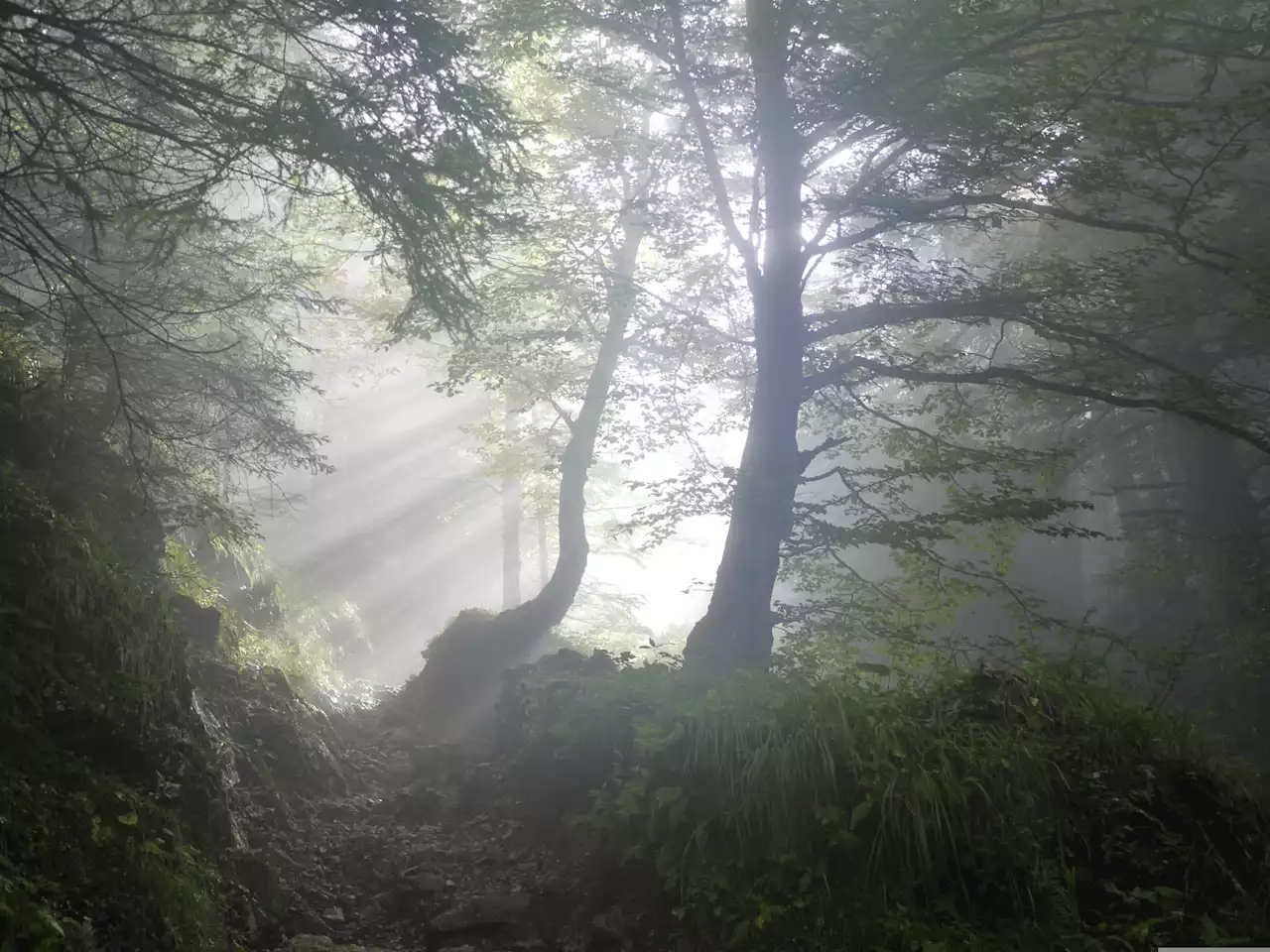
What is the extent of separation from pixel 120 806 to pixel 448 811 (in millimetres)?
3477

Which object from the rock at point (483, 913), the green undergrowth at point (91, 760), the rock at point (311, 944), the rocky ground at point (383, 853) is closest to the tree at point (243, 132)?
the green undergrowth at point (91, 760)

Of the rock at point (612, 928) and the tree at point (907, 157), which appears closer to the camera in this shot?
the rock at point (612, 928)

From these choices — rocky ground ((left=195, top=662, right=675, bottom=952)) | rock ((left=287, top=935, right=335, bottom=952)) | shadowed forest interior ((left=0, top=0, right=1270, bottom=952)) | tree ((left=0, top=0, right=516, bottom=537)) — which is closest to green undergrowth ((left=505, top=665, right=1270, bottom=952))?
shadowed forest interior ((left=0, top=0, right=1270, bottom=952))

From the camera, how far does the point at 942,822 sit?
14.0ft

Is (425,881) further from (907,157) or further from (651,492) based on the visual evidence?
(907,157)

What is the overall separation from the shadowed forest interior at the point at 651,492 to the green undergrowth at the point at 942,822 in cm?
3

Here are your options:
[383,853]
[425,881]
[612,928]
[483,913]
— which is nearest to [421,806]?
[383,853]

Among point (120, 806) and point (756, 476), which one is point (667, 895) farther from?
point (756, 476)

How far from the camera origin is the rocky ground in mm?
4945

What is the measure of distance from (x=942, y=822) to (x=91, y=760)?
4704 millimetres

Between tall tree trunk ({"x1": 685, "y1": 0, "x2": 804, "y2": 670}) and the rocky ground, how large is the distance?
2.56 metres

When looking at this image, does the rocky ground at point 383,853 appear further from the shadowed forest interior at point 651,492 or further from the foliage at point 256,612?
the foliage at point 256,612

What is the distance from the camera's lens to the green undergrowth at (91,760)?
137 inches

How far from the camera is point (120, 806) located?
4.18 meters
